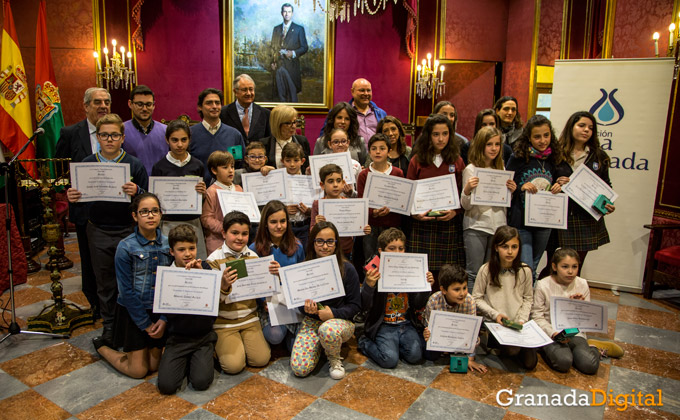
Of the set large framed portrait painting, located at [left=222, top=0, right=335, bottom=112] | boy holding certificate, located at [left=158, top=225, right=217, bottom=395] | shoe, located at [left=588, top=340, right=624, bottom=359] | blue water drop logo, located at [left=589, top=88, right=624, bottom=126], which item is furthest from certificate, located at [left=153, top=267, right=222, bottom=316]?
large framed portrait painting, located at [left=222, top=0, right=335, bottom=112]

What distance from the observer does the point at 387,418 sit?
2.57 metres

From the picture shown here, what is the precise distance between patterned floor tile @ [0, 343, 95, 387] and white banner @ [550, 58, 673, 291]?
5.02 m

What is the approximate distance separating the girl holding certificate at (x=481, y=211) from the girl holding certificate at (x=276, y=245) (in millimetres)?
1390

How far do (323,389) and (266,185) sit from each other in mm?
1693

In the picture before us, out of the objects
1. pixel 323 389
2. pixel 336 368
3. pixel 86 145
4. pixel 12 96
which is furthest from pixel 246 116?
pixel 12 96

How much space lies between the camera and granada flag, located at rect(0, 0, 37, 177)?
5.87 metres

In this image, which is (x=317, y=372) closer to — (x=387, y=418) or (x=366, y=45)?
(x=387, y=418)

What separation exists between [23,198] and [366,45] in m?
5.59

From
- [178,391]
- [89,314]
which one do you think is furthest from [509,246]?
[89,314]

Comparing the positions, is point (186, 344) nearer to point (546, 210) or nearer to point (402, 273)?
point (402, 273)

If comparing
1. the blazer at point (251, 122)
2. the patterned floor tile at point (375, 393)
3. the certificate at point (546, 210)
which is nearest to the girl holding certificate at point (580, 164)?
the certificate at point (546, 210)

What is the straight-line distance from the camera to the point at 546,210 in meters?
3.69

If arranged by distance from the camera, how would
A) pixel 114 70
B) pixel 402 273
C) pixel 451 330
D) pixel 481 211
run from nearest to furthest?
pixel 451 330
pixel 402 273
pixel 481 211
pixel 114 70

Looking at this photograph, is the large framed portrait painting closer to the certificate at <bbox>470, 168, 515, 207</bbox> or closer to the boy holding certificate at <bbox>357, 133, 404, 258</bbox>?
the boy holding certificate at <bbox>357, 133, 404, 258</bbox>
